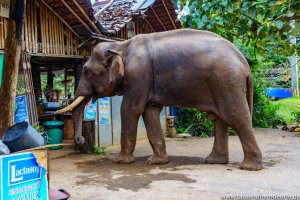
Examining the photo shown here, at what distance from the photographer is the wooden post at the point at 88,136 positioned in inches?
293

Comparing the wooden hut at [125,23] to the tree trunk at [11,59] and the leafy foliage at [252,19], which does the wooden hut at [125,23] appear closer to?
the leafy foliage at [252,19]

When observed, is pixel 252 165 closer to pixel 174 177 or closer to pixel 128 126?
pixel 174 177

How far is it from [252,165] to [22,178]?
375cm

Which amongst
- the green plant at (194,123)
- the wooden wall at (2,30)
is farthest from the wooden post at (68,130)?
the green plant at (194,123)

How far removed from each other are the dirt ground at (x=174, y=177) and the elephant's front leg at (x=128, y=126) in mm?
197

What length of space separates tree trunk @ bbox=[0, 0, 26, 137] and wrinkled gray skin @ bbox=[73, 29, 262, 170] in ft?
6.12

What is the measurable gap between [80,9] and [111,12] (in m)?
2.26

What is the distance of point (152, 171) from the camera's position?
5625 millimetres

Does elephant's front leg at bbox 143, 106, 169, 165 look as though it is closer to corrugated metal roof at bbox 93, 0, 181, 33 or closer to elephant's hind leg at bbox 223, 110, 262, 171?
elephant's hind leg at bbox 223, 110, 262, 171

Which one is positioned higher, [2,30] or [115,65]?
[2,30]

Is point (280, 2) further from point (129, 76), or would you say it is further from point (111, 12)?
point (111, 12)

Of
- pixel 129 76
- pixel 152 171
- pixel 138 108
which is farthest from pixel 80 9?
pixel 152 171

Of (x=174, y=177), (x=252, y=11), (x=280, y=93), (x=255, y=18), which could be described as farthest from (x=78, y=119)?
(x=280, y=93)

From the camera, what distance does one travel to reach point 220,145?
6215mm
